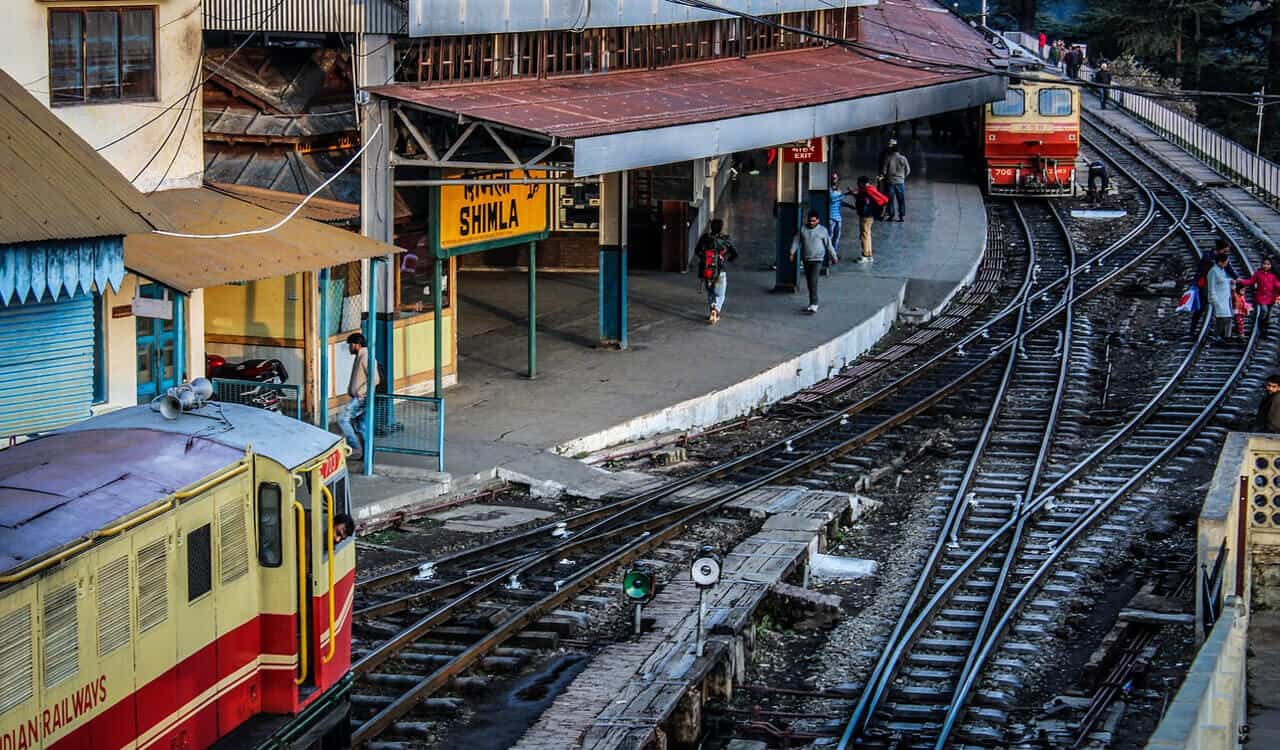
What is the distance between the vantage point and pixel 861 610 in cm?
1716

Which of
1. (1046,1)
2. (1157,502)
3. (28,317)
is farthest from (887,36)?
(1046,1)

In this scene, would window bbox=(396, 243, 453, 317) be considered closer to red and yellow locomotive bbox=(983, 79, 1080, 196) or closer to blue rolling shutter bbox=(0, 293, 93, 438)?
blue rolling shutter bbox=(0, 293, 93, 438)

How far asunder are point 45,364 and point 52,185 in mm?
1805

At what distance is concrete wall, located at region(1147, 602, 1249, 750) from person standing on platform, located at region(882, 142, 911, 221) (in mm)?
23793

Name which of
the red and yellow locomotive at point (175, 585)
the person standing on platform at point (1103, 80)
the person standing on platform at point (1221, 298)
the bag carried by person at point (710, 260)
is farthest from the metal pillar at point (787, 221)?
the person standing on platform at point (1103, 80)

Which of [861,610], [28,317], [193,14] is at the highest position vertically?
[193,14]

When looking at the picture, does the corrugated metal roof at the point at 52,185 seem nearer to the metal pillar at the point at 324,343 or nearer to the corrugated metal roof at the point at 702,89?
the metal pillar at the point at 324,343

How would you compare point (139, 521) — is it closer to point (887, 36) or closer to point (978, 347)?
point (978, 347)

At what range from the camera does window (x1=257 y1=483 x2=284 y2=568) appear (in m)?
10.8

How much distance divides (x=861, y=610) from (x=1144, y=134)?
130 ft

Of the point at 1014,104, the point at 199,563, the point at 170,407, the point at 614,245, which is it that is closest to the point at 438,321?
the point at 614,245

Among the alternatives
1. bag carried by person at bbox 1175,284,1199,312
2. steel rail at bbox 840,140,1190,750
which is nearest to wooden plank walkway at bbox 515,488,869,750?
steel rail at bbox 840,140,1190,750

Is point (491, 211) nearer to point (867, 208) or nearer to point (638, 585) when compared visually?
point (638, 585)

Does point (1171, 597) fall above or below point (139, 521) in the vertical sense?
below
